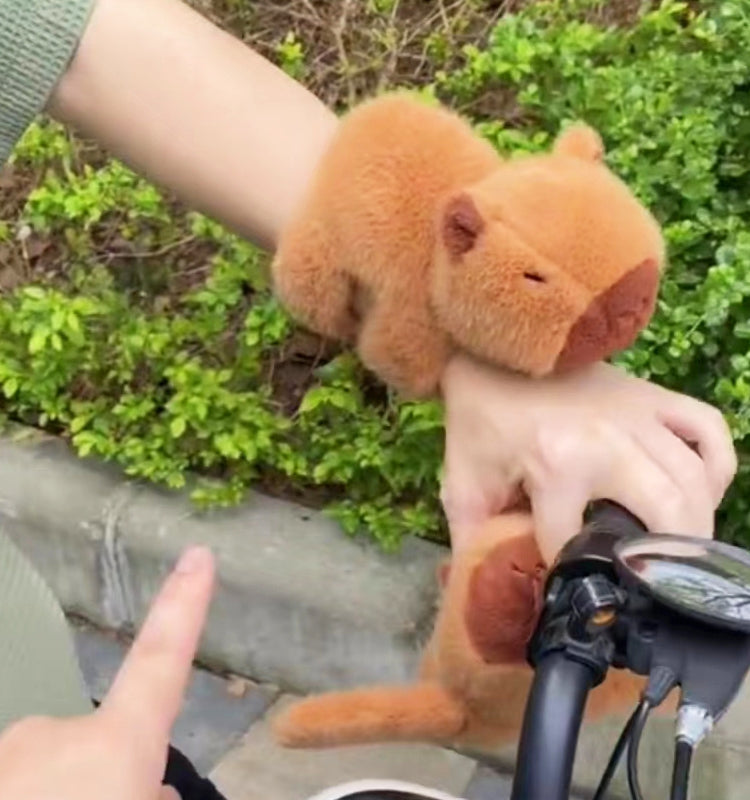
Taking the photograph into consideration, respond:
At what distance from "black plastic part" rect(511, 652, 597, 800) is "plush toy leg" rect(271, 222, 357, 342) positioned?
41cm

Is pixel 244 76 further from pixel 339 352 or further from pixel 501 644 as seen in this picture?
pixel 339 352

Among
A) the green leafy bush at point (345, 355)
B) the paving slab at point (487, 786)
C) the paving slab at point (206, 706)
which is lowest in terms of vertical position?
the paving slab at point (206, 706)

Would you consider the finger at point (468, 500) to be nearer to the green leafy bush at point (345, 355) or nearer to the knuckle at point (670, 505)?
the knuckle at point (670, 505)

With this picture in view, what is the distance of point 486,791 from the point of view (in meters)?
2.36

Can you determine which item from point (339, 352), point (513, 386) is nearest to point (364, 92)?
point (339, 352)

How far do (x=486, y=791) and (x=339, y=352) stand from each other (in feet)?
2.49

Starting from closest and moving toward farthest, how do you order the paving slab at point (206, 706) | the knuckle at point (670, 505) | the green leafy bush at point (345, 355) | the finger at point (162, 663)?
the finger at point (162, 663), the knuckle at point (670, 505), the green leafy bush at point (345, 355), the paving slab at point (206, 706)

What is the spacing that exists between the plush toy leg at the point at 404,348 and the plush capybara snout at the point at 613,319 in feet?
0.36

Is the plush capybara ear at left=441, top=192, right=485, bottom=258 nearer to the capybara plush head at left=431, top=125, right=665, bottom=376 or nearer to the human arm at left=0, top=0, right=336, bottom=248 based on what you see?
the capybara plush head at left=431, top=125, right=665, bottom=376

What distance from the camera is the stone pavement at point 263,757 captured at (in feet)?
7.79

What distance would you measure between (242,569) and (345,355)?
0.39m

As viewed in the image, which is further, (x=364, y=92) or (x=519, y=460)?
(x=364, y=92)

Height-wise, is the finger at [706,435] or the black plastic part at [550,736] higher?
the finger at [706,435]

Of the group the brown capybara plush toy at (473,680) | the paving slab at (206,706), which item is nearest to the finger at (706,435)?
the brown capybara plush toy at (473,680)
